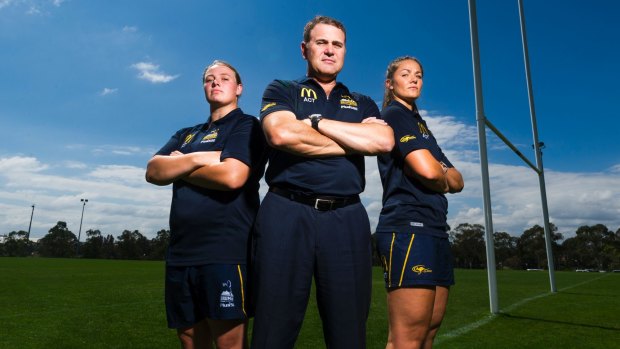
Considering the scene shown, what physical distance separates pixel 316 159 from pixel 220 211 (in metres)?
0.60

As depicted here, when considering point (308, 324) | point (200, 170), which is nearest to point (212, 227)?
point (200, 170)

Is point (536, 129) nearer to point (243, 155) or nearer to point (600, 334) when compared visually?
point (600, 334)

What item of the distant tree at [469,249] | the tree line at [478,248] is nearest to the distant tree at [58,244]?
the tree line at [478,248]

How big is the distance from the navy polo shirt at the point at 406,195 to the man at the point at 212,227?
702mm

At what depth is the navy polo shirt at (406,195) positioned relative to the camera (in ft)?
8.02

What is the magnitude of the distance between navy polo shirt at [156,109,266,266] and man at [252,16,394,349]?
0.95 feet

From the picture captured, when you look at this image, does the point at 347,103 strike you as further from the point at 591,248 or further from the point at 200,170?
the point at 591,248

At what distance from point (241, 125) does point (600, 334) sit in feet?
20.4

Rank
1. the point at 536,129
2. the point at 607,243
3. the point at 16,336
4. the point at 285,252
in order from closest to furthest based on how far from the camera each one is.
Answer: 1. the point at 285,252
2. the point at 16,336
3. the point at 536,129
4. the point at 607,243

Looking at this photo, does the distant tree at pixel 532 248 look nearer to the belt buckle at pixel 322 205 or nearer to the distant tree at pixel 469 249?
the distant tree at pixel 469 249

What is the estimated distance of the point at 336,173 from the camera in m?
2.02

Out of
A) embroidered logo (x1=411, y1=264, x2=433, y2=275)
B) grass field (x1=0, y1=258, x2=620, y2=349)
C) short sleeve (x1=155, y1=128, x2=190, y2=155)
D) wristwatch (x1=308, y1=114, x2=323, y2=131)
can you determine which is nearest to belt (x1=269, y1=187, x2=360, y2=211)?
wristwatch (x1=308, y1=114, x2=323, y2=131)

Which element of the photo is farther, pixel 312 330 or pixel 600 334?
pixel 600 334

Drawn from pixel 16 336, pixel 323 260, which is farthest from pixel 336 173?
pixel 16 336
